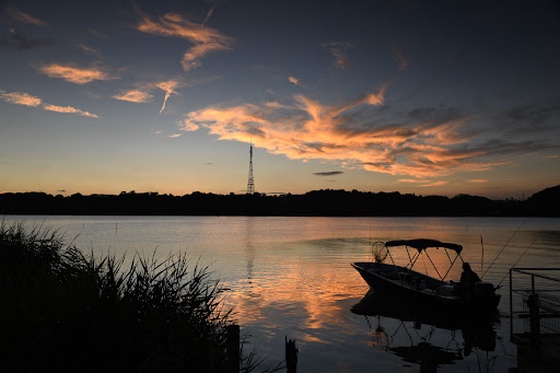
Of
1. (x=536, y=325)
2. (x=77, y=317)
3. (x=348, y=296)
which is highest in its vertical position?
(x=77, y=317)

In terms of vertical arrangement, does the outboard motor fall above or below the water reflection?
above

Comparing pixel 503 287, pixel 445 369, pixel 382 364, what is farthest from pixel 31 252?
pixel 503 287

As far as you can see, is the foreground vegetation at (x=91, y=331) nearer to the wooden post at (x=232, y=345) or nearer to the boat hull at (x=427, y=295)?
the wooden post at (x=232, y=345)

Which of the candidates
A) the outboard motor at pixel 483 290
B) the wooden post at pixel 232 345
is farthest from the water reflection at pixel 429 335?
the wooden post at pixel 232 345

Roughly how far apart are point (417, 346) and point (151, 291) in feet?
48.4

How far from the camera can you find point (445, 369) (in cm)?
1593

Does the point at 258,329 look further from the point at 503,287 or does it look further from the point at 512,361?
the point at 503,287

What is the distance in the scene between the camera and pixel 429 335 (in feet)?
68.3

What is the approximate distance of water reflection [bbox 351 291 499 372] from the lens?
17312 mm

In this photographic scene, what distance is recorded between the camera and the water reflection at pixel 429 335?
1731cm

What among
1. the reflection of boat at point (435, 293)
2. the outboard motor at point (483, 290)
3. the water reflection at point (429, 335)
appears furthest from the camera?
the reflection of boat at point (435, 293)

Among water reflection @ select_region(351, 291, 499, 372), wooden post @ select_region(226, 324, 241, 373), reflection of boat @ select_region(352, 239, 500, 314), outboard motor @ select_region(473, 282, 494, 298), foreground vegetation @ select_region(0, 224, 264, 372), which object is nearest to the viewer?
foreground vegetation @ select_region(0, 224, 264, 372)

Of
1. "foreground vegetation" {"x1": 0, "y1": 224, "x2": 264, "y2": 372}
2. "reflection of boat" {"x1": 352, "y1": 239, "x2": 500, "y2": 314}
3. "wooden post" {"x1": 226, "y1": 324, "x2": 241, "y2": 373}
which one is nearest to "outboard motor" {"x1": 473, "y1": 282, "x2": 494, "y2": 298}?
"reflection of boat" {"x1": 352, "y1": 239, "x2": 500, "y2": 314}

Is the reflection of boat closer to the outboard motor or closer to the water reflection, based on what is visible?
the outboard motor
